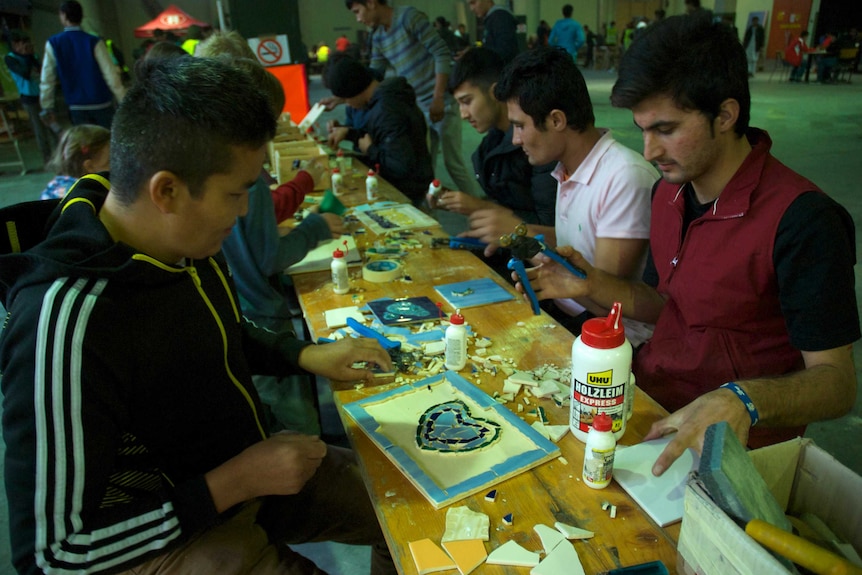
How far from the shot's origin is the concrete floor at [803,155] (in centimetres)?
227

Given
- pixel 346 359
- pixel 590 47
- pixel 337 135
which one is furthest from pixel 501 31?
pixel 590 47

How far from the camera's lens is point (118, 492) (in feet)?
3.51

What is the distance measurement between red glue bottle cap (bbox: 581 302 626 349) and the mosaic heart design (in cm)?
31

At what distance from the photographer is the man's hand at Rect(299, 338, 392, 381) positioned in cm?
149

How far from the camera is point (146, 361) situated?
110cm

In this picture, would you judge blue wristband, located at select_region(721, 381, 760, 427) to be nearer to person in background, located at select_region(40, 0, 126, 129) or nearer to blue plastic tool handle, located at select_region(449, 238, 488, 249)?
blue plastic tool handle, located at select_region(449, 238, 488, 249)

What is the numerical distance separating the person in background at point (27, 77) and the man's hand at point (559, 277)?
7.54 metres

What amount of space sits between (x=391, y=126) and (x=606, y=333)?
2.97 m

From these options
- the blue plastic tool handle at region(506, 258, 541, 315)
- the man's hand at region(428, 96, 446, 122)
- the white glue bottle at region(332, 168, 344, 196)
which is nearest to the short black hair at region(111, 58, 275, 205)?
the blue plastic tool handle at region(506, 258, 541, 315)

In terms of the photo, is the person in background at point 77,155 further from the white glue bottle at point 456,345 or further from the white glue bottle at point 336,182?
the white glue bottle at point 456,345

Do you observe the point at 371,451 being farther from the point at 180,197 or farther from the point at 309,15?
the point at 309,15

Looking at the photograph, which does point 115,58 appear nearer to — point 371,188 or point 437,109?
point 437,109

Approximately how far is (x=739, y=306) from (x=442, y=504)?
3.01 feet

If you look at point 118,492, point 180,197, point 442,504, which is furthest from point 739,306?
point 118,492
